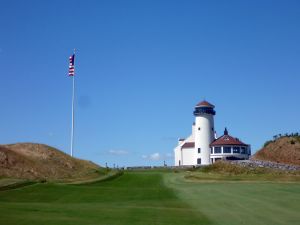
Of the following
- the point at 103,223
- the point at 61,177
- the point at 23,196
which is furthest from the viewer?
the point at 61,177

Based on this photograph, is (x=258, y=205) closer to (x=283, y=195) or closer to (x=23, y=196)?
(x=283, y=195)

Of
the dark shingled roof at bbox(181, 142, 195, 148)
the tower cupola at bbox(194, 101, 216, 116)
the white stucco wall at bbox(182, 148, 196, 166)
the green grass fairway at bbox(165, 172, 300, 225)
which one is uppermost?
the tower cupola at bbox(194, 101, 216, 116)

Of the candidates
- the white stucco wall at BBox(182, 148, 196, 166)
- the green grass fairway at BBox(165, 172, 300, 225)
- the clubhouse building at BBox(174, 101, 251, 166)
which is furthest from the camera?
the white stucco wall at BBox(182, 148, 196, 166)

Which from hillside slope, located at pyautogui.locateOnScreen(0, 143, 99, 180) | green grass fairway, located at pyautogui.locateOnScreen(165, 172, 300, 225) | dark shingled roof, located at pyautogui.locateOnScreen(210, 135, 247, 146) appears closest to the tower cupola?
dark shingled roof, located at pyautogui.locateOnScreen(210, 135, 247, 146)

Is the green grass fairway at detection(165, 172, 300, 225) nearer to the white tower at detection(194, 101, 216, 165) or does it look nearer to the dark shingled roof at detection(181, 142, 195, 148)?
the white tower at detection(194, 101, 216, 165)

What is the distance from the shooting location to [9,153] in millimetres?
65000

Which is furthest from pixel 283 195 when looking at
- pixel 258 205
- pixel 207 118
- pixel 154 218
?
pixel 207 118

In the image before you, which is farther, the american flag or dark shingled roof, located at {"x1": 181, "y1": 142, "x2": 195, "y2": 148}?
dark shingled roof, located at {"x1": 181, "y1": 142, "x2": 195, "y2": 148}

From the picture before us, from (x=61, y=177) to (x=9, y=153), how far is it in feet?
24.9

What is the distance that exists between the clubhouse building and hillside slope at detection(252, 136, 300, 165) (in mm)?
18811

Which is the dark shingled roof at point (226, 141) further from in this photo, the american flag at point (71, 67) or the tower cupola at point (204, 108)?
the american flag at point (71, 67)

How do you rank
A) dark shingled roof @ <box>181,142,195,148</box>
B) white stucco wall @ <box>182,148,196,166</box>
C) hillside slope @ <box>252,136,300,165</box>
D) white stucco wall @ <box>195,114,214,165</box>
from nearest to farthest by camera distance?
hillside slope @ <box>252,136,300,165</box> < white stucco wall @ <box>195,114,214,165</box> < white stucco wall @ <box>182,148,196,166</box> < dark shingled roof @ <box>181,142,195,148</box>

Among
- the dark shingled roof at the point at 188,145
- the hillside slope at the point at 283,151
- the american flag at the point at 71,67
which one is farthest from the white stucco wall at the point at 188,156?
the american flag at the point at 71,67

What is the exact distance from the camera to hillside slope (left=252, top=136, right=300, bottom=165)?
80.9 meters
